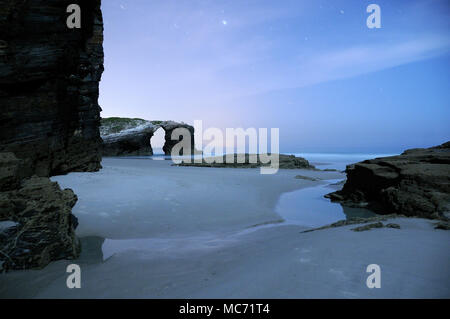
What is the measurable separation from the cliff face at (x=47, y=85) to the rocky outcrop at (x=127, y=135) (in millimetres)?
29402

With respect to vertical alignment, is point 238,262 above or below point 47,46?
below

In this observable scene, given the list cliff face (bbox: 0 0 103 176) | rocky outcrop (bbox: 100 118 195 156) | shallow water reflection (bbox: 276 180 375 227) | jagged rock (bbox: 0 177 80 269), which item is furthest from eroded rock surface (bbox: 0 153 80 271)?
rocky outcrop (bbox: 100 118 195 156)

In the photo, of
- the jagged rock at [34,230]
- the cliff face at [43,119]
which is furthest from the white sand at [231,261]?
the cliff face at [43,119]

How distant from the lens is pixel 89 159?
1041 centimetres

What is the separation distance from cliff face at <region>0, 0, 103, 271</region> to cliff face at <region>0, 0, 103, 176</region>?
1.0 inches

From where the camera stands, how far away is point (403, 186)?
6.71 metres

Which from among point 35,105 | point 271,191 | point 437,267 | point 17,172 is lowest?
point 271,191

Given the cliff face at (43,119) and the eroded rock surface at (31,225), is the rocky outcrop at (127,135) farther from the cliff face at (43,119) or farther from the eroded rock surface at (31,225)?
the eroded rock surface at (31,225)

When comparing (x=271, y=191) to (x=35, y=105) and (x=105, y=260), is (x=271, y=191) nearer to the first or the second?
(x=105, y=260)

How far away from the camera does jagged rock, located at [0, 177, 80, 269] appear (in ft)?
10.0

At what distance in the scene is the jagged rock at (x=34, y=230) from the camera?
3.06 meters

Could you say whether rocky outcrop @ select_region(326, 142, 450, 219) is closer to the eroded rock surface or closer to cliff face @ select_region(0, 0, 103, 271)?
the eroded rock surface
